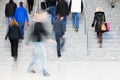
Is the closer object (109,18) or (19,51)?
(19,51)

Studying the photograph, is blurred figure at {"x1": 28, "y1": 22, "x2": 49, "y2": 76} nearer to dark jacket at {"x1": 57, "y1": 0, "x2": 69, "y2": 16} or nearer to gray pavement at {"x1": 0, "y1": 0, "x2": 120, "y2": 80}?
gray pavement at {"x1": 0, "y1": 0, "x2": 120, "y2": 80}

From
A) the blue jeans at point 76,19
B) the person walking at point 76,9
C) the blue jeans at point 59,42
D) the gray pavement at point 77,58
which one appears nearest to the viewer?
Result: the gray pavement at point 77,58

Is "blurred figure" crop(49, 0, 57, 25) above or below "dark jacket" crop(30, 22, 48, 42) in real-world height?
above

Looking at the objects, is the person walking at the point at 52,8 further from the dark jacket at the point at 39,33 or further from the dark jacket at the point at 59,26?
the dark jacket at the point at 39,33

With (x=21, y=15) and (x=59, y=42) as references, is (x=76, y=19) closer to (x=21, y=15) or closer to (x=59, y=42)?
(x=21, y=15)

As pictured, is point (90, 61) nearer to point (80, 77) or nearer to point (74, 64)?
point (74, 64)

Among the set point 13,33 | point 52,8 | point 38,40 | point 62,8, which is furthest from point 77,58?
point 38,40

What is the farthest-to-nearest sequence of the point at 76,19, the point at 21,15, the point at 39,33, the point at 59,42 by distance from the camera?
1. the point at 76,19
2. the point at 21,15
3. the point at 59,42
4. the point at 39,33

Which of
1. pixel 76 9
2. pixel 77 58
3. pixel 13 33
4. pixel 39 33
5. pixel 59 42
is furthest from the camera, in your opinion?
pixel 76 9

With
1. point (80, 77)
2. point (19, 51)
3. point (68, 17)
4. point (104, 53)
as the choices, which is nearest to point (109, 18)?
point (68, 17)

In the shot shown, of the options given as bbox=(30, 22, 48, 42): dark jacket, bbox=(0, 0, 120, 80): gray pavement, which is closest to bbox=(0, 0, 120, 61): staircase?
bbox=(0, 0, 120, 80): gray pavement

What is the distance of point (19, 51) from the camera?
1923 cm

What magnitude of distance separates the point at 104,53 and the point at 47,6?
4.01m

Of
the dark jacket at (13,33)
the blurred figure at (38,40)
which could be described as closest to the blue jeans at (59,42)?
the dark jacket at (13,33)
